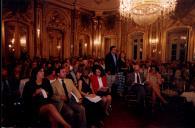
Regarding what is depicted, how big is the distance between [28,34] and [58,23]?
72.2 inches

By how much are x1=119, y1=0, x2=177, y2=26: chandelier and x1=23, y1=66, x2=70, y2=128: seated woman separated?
135 inches

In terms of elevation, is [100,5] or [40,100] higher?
[100,5]

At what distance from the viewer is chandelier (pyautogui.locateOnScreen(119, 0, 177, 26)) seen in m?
4.83

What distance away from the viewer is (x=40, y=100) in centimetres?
266

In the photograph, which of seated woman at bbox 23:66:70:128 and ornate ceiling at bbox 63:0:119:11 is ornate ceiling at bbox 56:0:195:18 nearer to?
ornate ceiling at bbox 63:0:119:11

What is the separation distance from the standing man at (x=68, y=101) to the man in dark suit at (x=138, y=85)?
5.51 feet

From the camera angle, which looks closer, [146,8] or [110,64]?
[146,8]

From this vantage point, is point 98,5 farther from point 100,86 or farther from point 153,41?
point 100,86

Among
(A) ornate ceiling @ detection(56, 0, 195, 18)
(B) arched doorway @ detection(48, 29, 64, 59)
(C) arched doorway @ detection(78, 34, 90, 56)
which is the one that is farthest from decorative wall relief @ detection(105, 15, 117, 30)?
(B) arched doorway @ detection(48, 29, 64, 59)

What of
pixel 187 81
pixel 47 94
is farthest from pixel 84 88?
pixel 187 81

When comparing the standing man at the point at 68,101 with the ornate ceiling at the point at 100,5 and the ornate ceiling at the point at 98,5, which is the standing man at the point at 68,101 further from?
the ornate ceiling at the point at 100,5

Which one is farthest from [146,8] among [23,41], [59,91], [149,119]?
[23,41]

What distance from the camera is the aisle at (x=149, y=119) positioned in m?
3.28

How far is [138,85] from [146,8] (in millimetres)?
2251
